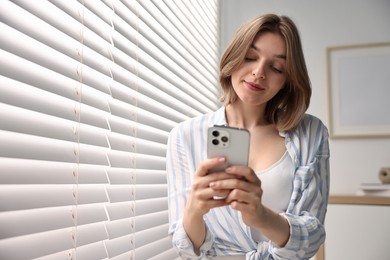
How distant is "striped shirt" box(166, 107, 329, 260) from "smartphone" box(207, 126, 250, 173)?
10.5 inches

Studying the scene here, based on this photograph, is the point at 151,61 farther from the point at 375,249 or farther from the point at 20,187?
the point at 375,249

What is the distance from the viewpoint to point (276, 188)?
3.56 feet

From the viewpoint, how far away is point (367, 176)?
2363mm

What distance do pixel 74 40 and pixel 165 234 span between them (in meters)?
0.82

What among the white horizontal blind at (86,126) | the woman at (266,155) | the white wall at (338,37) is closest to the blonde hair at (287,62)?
the woman at (266,155)

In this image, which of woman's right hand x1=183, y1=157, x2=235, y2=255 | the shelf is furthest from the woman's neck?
the shelf

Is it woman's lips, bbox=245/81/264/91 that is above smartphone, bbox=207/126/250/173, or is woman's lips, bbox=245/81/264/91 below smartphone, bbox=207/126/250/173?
above

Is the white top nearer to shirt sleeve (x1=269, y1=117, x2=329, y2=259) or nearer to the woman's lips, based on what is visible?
shirt sleeve (x1=269, y1=117, x2=329, y2=259)

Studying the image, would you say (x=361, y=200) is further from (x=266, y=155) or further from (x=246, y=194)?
Answer: (x=246, y=194)

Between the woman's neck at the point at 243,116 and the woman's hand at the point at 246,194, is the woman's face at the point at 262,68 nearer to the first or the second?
the woman's neck at the point at 243,116

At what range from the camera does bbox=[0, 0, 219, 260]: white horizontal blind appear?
737 millimetres

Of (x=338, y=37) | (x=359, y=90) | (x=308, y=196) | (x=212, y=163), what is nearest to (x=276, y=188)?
(x=308, y=196)

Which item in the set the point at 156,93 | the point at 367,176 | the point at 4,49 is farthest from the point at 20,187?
the point at 367,176

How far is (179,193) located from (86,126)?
31 centimetres
